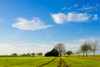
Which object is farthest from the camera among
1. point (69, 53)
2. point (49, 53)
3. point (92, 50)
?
point (69, 53)

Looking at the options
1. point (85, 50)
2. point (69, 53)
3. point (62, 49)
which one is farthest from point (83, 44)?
point (69, 53)

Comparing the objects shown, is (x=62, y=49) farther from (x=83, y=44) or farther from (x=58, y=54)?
(x=83, y=44)

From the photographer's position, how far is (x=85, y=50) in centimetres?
12194

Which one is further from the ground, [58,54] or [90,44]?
[90,44]

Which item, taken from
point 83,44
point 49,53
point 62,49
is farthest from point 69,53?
point 83,44

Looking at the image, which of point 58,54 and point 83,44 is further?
point 58,54

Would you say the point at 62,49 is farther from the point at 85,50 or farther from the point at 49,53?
the point at 85,50

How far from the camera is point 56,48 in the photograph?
159 meters

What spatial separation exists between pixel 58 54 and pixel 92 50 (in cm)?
4682

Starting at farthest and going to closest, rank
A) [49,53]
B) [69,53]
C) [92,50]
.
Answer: [69,53]
[49,53]
[92,50]

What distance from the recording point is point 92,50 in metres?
121

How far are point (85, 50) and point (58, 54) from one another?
138ft

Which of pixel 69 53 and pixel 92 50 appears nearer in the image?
pixel 92 50

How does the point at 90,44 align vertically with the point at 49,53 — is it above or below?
above
